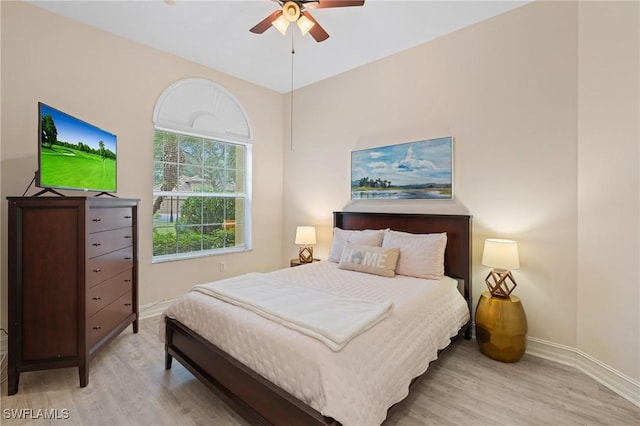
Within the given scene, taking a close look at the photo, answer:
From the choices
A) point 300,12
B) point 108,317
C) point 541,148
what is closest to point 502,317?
point 541,148

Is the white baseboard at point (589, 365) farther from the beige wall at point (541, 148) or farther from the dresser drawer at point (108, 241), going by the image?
the dresser drawer at point (108, 241)

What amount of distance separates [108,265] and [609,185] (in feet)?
13.0

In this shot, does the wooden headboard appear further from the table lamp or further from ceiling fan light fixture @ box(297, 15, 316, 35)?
ceiling fan light fixture @ box(297, 15, 316, 35)

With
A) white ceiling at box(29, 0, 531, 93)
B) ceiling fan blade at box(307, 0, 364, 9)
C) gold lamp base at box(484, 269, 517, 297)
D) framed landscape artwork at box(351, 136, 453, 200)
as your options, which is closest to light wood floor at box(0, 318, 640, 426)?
gold lamp base at box(484, 269, 517, 297)

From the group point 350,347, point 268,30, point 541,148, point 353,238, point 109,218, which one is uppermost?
point 268,30

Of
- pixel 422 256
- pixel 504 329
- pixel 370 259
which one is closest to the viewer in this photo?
pixel 504 329

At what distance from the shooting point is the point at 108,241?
7.97 ft

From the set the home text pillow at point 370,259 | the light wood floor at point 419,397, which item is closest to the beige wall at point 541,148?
the light wood floor at point 419,397

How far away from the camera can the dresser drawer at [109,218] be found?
2.20 meters

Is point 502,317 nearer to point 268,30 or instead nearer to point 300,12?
point 300,12

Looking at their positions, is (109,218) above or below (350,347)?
above

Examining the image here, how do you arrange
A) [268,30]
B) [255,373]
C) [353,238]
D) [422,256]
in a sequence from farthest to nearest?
[353,238], [268,30], [422,256], [255,373]

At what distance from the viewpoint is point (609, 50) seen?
2.11m

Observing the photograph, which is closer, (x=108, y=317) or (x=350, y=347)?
(x=350, y=347)
